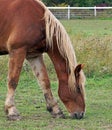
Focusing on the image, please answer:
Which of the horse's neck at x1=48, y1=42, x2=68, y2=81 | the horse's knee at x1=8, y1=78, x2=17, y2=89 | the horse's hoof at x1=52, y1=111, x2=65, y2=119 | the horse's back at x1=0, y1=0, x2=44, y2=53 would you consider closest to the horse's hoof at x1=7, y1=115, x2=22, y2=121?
the horse's knee at x1=8, y1=78, x2=17, y2=89

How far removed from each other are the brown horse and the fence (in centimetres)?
2899

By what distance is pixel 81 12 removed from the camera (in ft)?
128

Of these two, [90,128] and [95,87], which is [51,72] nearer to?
[95,87]

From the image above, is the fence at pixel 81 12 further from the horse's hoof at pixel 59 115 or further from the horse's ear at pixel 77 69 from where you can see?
the horse's ear at pixel 77 69

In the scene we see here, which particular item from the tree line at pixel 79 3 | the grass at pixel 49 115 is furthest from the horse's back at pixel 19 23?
the tree line at pixel 79 3

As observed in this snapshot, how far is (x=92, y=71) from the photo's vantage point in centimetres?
1238

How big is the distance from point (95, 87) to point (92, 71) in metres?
1.03

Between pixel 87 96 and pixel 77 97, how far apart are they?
7.04 ft

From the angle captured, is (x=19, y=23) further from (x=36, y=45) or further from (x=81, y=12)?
(x=81, y=12)

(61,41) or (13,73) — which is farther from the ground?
(61,41)

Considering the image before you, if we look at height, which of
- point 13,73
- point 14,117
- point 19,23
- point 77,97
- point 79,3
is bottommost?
point 79,3

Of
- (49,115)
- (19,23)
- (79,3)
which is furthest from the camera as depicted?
(79,3)

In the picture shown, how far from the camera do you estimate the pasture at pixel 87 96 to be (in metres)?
7.73

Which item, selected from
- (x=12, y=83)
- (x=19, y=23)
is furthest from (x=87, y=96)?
(x=19, y=23)
